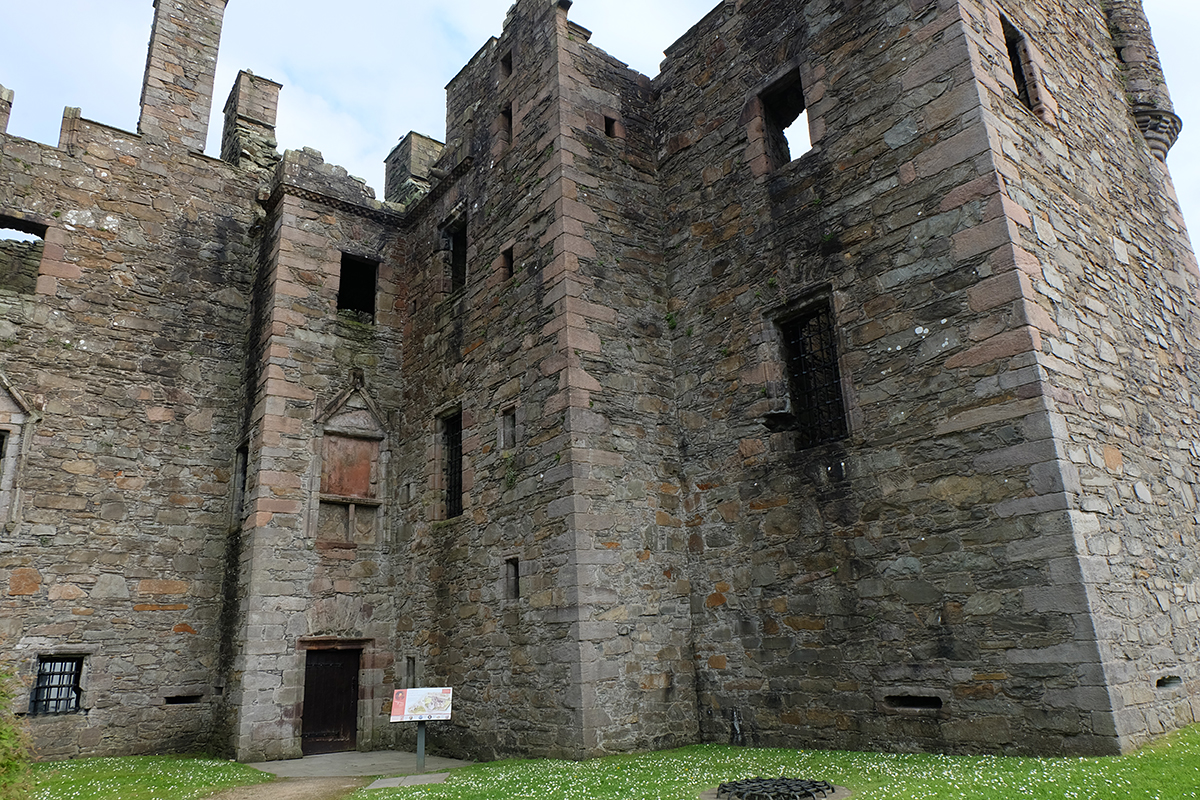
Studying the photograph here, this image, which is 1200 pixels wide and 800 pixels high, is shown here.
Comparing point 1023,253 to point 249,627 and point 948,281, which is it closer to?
point 948,281

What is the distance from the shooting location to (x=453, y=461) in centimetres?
1211

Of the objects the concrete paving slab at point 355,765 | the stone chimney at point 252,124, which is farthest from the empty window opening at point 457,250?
the concrete paving slab at point 355,765

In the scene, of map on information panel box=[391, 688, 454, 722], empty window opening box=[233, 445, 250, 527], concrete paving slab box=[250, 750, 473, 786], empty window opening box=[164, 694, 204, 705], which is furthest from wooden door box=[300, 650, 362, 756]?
map on information panel box=[391, 688, 454, 722]

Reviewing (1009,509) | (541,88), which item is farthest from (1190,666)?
(541,88)

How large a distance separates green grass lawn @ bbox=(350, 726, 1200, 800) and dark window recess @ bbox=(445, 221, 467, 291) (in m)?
7.42

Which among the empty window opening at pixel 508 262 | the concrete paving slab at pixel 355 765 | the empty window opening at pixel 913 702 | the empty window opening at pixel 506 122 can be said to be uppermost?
the empty window opening at pixel 506 122

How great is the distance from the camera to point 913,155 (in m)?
8.29

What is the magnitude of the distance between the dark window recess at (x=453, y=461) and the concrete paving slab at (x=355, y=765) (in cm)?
330

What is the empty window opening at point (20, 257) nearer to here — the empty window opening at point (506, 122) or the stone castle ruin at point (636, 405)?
the stone castle ruin at point (636, 405)

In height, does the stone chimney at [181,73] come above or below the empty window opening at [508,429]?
above

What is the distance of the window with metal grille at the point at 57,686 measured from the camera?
35.3 feet

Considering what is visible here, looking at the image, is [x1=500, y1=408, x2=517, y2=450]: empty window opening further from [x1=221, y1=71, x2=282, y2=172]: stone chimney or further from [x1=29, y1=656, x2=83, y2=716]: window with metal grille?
[x1=221, y1=71, x2=282, y2=172]: stone chimney

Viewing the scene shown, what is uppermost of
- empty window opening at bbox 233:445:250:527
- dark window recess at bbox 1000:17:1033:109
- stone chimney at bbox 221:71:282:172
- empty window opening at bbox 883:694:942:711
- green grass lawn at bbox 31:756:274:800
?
stone chimney at bbox 221:71:282:172

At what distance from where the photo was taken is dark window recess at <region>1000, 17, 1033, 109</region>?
362 inches
